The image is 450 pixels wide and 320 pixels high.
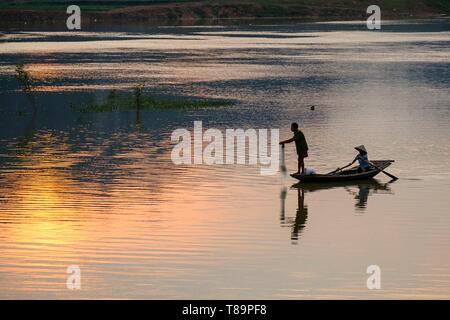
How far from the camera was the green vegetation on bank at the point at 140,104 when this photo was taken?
60.5m

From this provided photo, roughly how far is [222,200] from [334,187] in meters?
4.17

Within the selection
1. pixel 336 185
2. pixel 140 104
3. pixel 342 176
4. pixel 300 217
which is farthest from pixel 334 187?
pixel 140 104

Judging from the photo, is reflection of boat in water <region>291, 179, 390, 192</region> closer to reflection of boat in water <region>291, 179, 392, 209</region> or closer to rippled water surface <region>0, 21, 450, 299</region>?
reflection of boat in water <region>291, 179, 392, 209</region>

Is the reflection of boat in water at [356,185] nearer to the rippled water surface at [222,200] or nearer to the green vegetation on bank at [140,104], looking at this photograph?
the rippled water surface at [222,200]

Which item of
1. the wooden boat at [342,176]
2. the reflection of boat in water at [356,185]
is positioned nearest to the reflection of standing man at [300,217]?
the wooden boat at [342,176]

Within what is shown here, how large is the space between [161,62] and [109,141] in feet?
166

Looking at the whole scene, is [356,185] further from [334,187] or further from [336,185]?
[334,187]

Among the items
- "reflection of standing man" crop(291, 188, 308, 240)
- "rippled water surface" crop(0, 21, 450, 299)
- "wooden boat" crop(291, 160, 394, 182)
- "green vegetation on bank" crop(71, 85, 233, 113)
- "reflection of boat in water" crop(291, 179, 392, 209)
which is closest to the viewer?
"rippled water surface" crop(0, 21, 450, 299)

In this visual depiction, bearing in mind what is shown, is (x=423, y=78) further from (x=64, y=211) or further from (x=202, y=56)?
(x=64, y=211)

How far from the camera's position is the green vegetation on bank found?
198 feet

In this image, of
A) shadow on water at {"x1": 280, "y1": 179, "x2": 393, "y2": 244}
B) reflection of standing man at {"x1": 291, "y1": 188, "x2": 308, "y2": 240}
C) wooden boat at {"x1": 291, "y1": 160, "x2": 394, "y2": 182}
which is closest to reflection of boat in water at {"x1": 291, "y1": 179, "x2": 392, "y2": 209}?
shadow on water at {"x1": 280, "y1": 179, "x2": 393, "y2": 244}

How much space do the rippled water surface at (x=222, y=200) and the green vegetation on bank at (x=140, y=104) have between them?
1080mm

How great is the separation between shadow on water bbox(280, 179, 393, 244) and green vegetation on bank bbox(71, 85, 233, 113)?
23784 millimetres
